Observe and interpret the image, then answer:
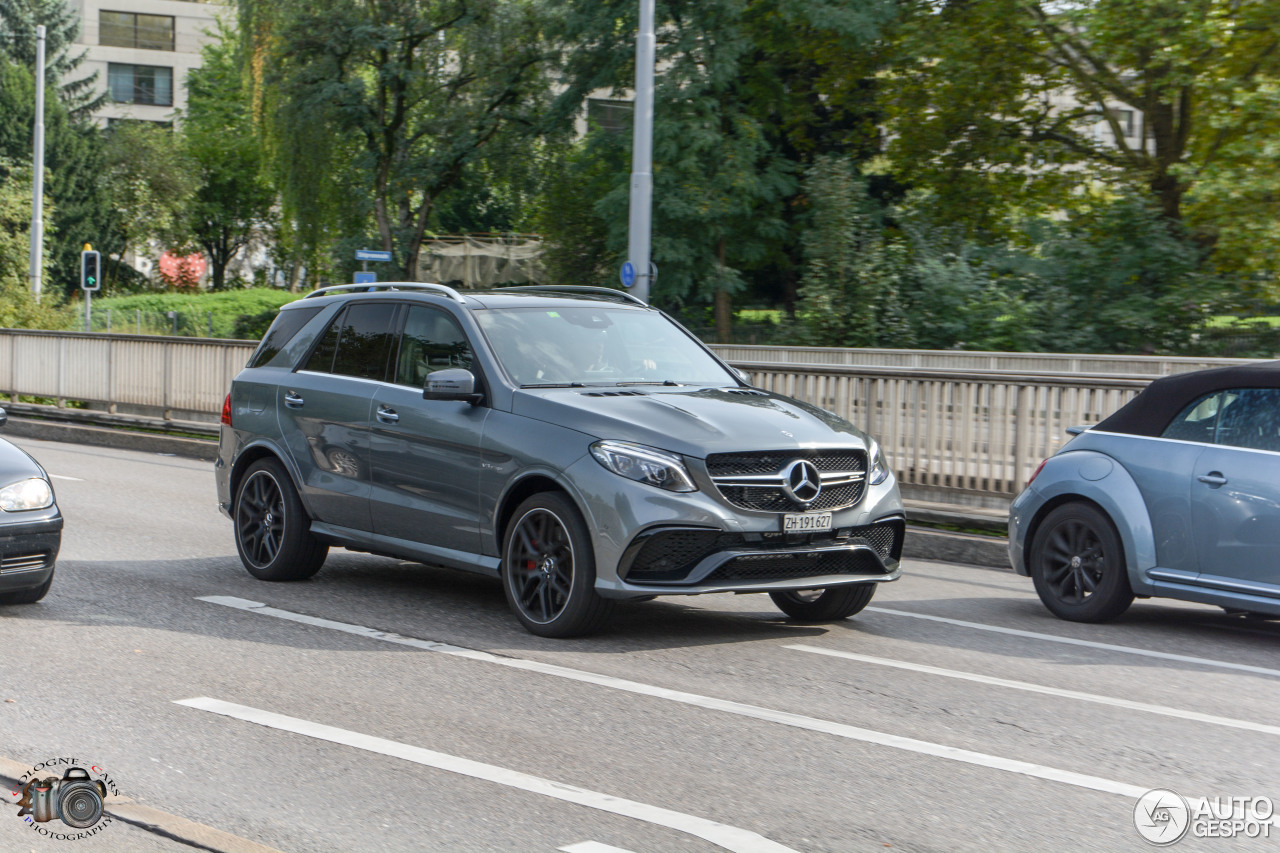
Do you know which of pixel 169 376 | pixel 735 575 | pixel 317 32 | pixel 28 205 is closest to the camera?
pixel 735 575

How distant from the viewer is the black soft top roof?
7.90 m

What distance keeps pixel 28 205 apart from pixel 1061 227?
33.6 metres

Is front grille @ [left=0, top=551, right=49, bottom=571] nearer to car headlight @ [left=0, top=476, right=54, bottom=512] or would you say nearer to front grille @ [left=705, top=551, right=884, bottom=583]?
car headlight @ [left=0, top=476, right=54, bottom=512]

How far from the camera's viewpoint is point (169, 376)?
779 inches

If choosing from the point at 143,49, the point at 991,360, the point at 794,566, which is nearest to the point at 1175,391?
the point at 794,566

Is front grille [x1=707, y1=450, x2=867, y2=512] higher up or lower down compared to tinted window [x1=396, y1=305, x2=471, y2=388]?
lower down

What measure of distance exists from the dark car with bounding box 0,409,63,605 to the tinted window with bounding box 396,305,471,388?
1945 millimetres

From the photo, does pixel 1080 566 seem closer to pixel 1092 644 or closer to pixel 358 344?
pixel 1092 644

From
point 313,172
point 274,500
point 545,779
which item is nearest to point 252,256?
point 313,172

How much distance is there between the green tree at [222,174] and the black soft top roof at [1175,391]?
60.6 meters

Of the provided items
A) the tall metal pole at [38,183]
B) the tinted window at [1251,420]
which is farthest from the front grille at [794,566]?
the tall metal pole at [38,183]

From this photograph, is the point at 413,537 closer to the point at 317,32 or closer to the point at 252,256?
the point at 317,32

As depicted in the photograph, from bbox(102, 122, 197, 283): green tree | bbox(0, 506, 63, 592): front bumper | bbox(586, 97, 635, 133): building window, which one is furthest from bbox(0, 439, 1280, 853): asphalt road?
bbox(102, 122, 197, 283): green tree

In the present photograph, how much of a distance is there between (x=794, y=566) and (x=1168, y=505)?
2245 millimetres
